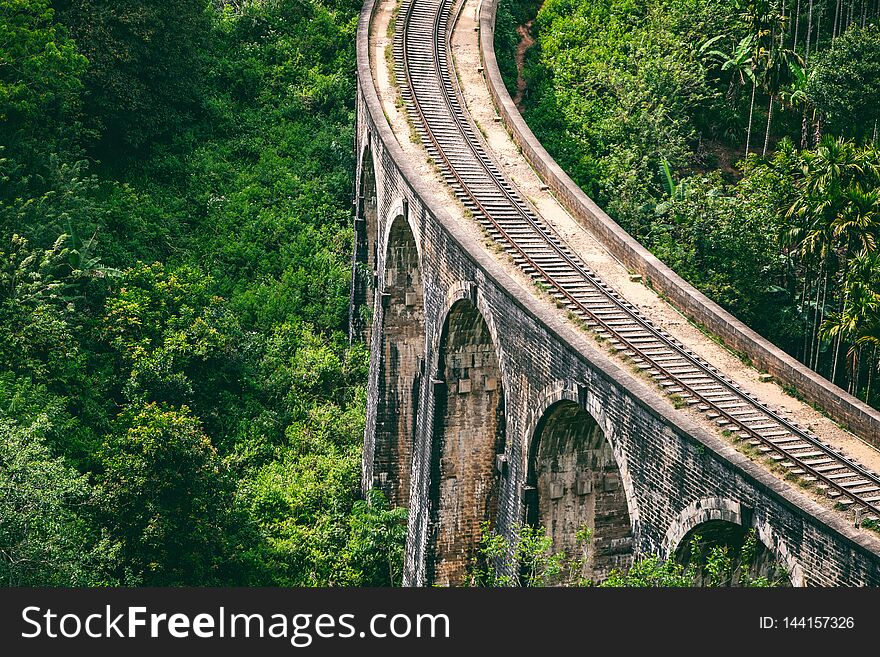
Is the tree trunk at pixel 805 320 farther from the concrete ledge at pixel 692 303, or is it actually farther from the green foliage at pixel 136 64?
the green foliage at pixel 136 64

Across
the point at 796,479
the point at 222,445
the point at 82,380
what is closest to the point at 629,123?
the point at 222,445

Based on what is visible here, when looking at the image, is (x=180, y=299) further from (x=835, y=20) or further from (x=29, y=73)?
(x=835, y=20)

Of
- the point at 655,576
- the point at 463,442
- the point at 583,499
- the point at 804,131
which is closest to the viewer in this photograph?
the point at 655,576

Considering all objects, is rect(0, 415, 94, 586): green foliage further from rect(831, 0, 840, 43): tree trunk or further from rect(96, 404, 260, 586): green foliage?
rect(831, 0, 840, 43): tree trunk

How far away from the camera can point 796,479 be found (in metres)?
24.1

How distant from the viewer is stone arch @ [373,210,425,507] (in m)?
42.4

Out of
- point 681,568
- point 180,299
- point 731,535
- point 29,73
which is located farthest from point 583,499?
point 29,73

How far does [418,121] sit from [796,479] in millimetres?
25052

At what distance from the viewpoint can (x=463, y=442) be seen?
36625 millimetres

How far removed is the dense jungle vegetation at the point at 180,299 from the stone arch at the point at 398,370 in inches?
74.0

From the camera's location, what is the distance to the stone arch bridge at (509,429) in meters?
22.8

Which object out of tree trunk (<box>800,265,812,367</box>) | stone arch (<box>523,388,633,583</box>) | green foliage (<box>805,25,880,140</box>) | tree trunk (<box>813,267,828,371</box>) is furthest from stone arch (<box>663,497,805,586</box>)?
green foliage (<box>805,25,880,140</box>)

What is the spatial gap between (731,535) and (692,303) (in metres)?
9.25

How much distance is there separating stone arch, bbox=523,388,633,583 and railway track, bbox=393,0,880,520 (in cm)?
292
